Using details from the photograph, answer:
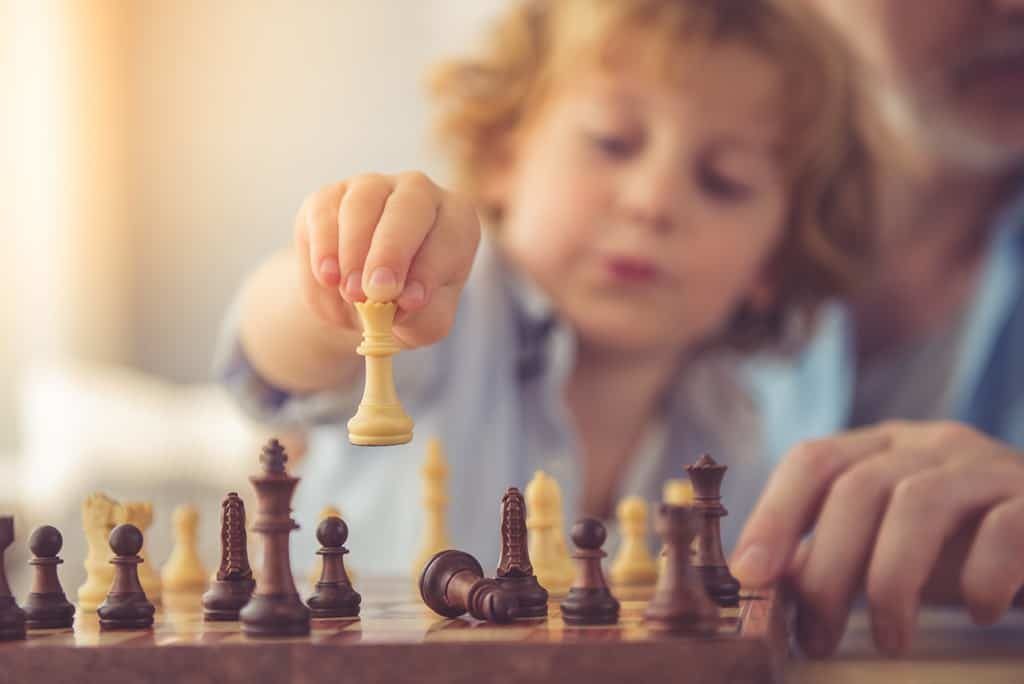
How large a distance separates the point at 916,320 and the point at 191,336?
1.85 meters

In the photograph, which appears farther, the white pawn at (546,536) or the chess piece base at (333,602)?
the white pawn at (546,536)

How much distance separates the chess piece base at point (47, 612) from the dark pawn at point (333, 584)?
15 cm

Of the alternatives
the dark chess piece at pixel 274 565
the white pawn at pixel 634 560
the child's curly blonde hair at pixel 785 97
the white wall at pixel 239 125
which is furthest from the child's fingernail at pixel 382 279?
the white wall at pixel 239 125

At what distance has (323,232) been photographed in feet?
2.63

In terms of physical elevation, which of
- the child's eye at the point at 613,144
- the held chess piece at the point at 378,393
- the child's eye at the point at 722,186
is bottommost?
the held chess piece at the point at 378,393

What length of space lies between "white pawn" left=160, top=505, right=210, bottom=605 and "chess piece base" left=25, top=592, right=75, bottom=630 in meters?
0.29

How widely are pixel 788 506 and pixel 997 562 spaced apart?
153 millimetres

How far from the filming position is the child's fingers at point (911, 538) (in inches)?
35.6

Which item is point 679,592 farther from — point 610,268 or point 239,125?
point 239,125

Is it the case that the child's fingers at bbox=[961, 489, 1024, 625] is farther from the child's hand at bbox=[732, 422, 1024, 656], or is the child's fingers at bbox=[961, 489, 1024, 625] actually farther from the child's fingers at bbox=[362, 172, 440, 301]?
the child's fingers at bbox=[362, 172, 440, 301]

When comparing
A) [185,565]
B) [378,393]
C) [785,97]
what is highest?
[785,97]

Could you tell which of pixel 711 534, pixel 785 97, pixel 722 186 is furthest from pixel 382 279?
pixel 785 97

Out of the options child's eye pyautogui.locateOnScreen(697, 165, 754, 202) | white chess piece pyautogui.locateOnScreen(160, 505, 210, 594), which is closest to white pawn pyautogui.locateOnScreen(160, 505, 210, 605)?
white chess piece pyautogui.locateOnScreen(160, 505, 210, 594)

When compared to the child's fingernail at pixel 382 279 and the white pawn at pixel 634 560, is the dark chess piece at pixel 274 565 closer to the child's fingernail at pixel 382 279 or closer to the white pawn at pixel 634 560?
the child's fingernail at pixel 382 279
